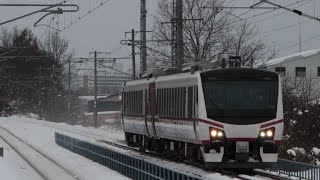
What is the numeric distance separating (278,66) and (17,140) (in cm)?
3032

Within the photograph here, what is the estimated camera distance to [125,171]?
19.5 meters

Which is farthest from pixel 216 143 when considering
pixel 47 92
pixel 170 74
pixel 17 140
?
pixel 47 92

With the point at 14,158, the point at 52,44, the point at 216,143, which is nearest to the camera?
the point at 216,143

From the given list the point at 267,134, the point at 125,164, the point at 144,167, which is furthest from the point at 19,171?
the point at 267,134

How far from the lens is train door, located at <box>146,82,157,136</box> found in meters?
24.1

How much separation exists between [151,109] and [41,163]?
5.63 metres

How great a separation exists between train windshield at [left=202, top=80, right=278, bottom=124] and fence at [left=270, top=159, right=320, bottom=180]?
1.75m

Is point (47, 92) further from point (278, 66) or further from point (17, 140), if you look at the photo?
point (17, 140)

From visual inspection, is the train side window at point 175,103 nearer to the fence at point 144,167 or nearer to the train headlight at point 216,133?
the fence at point 144,167

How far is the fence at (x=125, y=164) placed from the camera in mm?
14659

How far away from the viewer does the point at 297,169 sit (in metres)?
19.4

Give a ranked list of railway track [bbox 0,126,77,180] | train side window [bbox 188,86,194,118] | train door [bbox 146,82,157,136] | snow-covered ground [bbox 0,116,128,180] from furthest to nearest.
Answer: train door [bbox 146,82,157,136]
railway track [bbox 0,126,77,180]
snow-covered ground [bbox 0,116,128,180]
train side window [bbox 188,86,194,118]

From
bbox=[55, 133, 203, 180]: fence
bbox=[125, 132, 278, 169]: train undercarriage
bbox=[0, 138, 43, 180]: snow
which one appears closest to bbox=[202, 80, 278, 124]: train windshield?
bbox=[125, 132, 278, 169]: train undercarriage

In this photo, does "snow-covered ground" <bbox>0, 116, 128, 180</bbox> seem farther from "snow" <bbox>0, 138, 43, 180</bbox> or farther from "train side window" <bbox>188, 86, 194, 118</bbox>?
"train side window" <bbox>188, 86, 194, 118</bbox>
